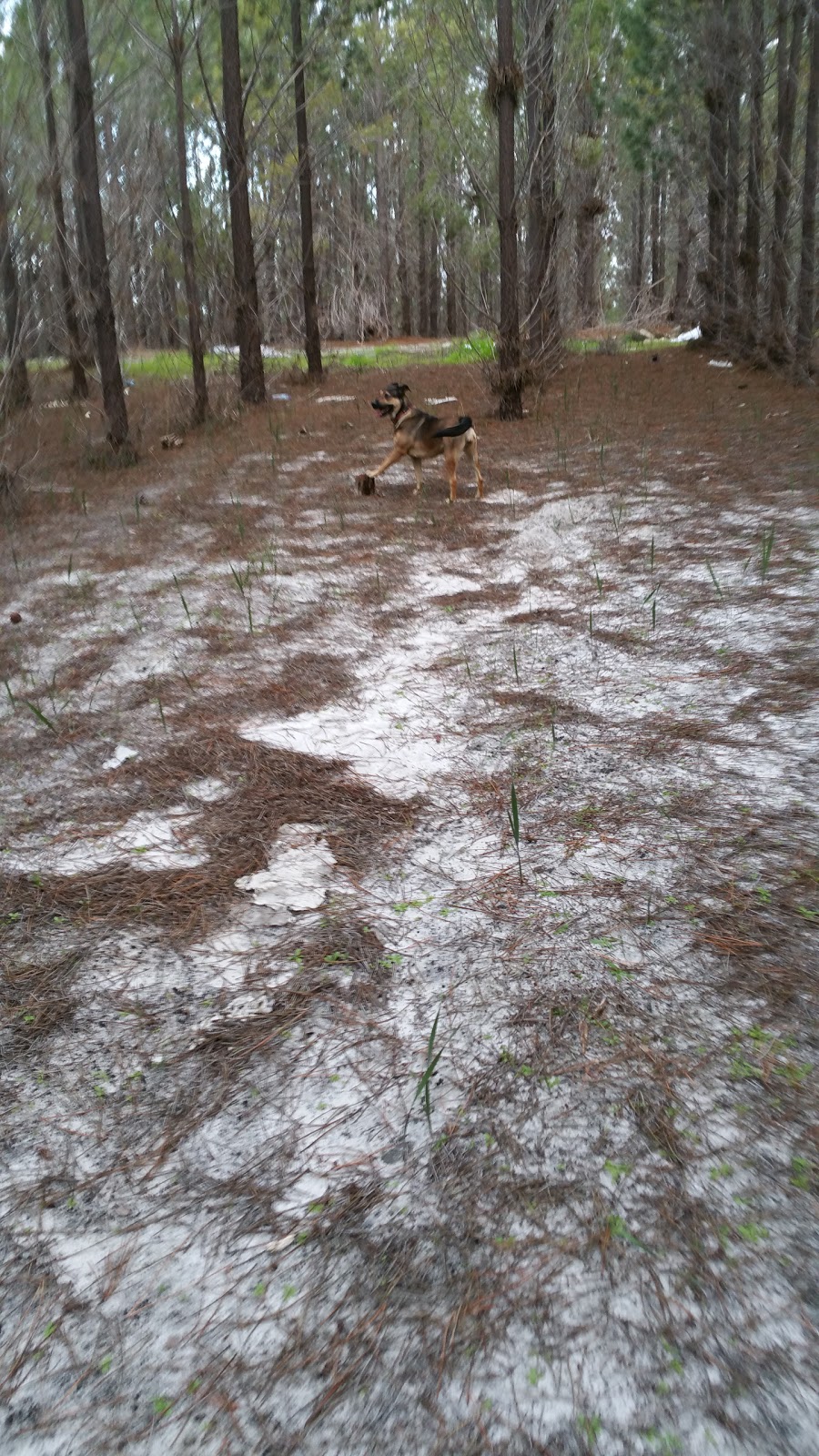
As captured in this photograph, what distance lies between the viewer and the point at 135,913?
9.16 ft

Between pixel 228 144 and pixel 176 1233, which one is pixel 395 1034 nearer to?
pixel 176 1233

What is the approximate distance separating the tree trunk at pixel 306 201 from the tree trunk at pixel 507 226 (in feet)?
14.3

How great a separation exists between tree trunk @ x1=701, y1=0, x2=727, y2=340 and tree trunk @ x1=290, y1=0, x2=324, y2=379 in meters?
5.97

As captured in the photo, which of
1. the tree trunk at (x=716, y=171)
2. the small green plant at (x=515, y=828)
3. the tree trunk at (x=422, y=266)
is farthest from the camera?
the tree trunk at (x=422, y=266)

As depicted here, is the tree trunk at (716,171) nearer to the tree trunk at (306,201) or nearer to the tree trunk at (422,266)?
the tree trunk at (306,201)

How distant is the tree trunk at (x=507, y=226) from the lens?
999 cm

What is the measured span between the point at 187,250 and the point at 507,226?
163 inches

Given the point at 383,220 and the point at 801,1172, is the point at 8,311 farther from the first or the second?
the point at 383,220

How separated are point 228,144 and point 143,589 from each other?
8.99m

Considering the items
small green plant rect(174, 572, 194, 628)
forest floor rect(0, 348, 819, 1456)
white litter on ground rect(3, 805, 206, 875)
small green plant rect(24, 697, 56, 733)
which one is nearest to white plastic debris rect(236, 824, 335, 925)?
forest floor rect(0, 348, 819, 1456)

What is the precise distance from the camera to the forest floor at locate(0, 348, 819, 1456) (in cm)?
152

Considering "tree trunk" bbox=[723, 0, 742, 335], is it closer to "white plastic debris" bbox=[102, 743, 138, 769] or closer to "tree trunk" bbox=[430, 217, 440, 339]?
"white plastic debris" bbox=[102, 743, 138, 769]

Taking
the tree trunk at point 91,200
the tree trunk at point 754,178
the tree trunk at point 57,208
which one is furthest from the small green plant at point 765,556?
the tree trunk at point 754,178

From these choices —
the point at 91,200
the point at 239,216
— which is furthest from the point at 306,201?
the point at 91,200
